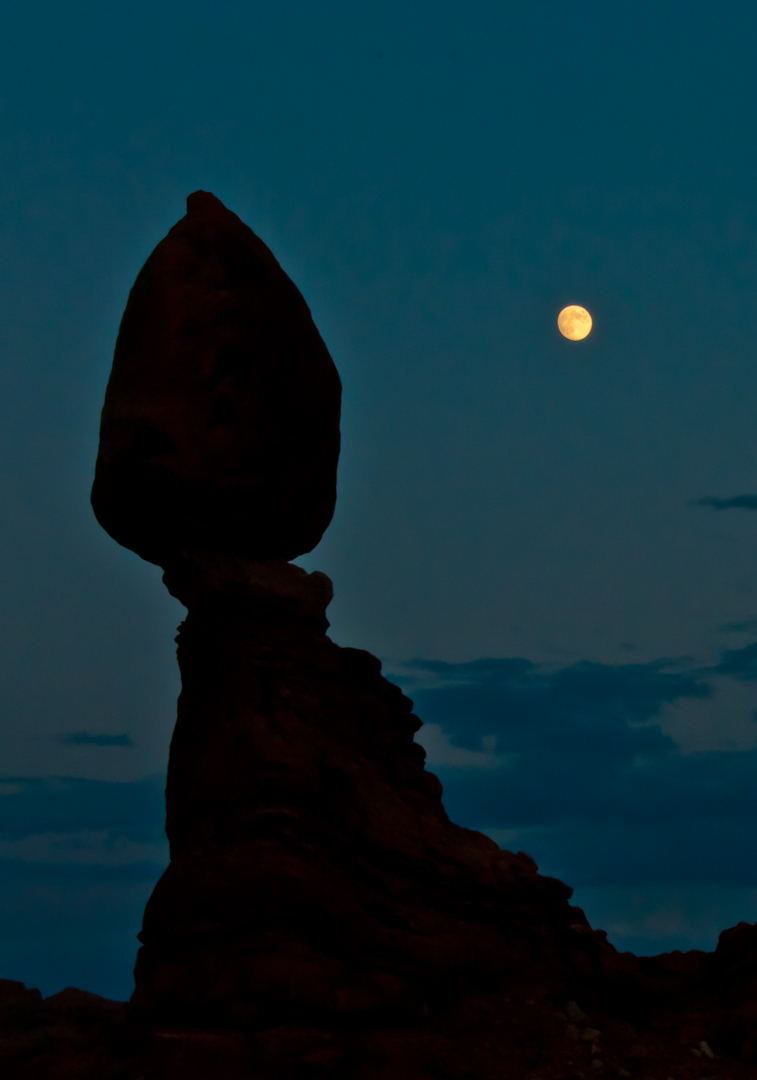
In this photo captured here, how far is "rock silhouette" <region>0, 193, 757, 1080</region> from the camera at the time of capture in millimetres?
13297

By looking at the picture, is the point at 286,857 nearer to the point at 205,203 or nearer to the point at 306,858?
the point at 306,858

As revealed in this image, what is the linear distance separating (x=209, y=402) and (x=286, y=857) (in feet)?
21.8

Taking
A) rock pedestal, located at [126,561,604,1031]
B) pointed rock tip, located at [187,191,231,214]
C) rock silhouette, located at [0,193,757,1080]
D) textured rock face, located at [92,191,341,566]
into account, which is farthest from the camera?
pointed rock tip, located at [187,191,231,214]

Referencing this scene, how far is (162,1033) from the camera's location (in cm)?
1333

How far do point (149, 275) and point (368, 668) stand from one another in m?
7.09

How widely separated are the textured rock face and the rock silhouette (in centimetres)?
4

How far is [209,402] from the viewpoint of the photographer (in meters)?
15.9

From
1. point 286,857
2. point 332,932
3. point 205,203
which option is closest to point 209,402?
point 205,203

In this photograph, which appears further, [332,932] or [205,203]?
[205,203]

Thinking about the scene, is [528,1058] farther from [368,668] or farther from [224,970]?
[368,668]

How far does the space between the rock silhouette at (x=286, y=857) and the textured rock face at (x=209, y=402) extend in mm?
40

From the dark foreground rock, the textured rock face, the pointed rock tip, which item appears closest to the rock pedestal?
the dark foreground rock

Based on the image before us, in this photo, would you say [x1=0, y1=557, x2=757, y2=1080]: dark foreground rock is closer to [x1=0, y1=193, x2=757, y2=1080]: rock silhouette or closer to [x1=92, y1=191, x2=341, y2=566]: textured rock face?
[x1=0, y1=193, x2=757, y2=1080]: rock silhouette

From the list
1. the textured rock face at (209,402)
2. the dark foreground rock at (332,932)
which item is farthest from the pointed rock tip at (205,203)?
the dark foreground rock at (332,932)
